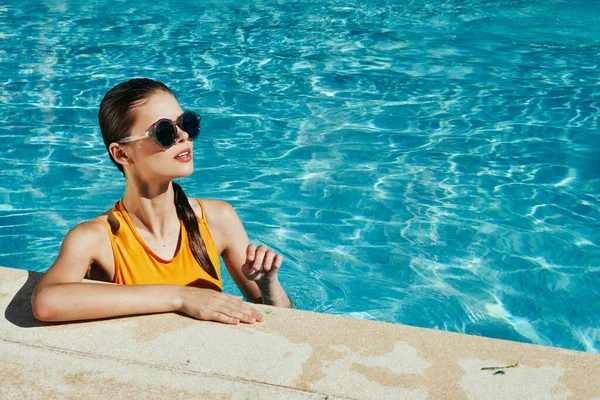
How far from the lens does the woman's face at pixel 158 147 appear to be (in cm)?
275

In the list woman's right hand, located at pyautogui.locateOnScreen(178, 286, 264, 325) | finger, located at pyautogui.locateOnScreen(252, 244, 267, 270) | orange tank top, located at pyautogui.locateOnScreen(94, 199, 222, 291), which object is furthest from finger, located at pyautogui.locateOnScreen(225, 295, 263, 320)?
orange tank top, located at pyautogui.locateOnScreen(94, 199, 222, 291)

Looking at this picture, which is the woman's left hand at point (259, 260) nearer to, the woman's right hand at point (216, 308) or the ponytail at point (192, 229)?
the woman's right hand at point (216, 308)

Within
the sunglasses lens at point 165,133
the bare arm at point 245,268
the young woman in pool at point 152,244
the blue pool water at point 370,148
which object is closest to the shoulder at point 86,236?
the young woman in pool at point 152,244

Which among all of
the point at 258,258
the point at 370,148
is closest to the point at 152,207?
the point at 258,258

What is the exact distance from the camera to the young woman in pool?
2525mm

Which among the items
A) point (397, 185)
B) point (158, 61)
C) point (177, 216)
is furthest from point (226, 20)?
point (177, 216)

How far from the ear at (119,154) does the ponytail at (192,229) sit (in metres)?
0.26

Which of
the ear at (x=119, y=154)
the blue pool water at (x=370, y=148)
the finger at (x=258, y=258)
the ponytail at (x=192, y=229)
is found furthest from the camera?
the blue pool water at (x=370, y=148)

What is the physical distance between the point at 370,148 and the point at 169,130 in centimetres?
394

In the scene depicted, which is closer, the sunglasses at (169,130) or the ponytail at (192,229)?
the sunglasses at (169,130)

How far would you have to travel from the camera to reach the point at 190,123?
2.73 meters

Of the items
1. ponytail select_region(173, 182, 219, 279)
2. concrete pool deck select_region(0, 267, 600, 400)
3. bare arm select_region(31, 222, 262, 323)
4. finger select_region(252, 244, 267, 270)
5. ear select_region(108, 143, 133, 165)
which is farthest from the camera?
ponytail select_region(173, 182, 219, 279)

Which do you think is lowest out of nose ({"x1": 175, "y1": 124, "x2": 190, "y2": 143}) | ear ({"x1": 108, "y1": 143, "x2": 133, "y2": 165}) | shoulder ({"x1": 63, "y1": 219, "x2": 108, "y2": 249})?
shoulder ({"x1": 63, "y1": 219, "x2": 108, "y2": 249})

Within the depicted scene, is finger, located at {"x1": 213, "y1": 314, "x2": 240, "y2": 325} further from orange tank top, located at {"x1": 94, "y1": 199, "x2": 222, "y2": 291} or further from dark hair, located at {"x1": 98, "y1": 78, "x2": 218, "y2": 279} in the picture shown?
dark hair, located at {"x1": 98, "y1": 78, "x2": 218, "y2": 279}
